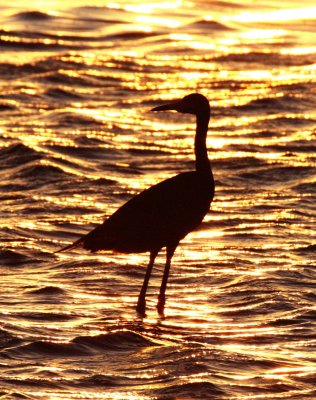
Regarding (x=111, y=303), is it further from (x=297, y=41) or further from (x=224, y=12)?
(x=224, y=12)

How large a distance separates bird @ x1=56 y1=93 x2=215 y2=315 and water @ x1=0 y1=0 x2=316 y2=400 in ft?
1.59

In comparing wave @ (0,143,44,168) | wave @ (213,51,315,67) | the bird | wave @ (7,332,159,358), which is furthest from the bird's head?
wave @ (213,51,315,67)

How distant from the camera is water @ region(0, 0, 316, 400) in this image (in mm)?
10508

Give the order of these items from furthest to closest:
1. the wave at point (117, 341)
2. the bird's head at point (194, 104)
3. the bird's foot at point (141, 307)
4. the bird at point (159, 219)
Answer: the bird's head at point (194, 104)
the bird at point (159, 219)
the bird's foot at point (141, 307)
the wave at point (117, 341)

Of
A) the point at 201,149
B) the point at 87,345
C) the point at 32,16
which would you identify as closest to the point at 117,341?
the point at 87,345

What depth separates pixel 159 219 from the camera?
12.5 m

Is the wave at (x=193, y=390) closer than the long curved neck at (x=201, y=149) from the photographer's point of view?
Yes

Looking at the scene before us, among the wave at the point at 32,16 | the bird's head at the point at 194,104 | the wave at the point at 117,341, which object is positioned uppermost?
the wave at the point at 32,16

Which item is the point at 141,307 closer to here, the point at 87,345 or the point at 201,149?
the point at 87,345

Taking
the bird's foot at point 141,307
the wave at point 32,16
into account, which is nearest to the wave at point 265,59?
the wave at point 32,16

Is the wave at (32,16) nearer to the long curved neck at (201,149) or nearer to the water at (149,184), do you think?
the water at (149,184)

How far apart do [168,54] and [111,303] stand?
15.5m

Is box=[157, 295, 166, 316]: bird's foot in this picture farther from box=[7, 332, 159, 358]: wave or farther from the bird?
box=[7, 332, 159, 358]: wave

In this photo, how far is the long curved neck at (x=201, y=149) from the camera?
41.4 feet
